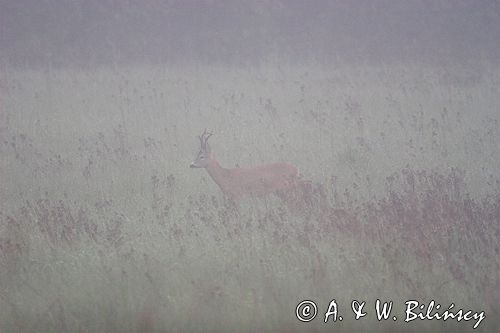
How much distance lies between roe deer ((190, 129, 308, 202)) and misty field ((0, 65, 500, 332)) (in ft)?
0.61

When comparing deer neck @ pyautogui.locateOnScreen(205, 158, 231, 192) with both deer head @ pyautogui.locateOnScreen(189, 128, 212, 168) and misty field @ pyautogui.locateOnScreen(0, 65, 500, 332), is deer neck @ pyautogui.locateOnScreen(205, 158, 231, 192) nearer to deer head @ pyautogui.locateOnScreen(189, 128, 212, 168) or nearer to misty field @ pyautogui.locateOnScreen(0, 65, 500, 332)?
deer head @ pyautogui.locateOnScreen(189, 128, 212, 168)

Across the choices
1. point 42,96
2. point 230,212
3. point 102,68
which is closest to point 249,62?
point 102,68

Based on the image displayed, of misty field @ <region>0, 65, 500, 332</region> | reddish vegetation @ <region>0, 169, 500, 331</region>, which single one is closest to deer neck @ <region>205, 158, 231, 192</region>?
misty field @ <region>0, 65, 500, 332</region>

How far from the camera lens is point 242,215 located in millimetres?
6492

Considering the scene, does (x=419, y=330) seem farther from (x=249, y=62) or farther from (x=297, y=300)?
(x=249, y=62)

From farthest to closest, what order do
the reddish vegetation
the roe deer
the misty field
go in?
the roe deer, the reddish vegetation, the misty field

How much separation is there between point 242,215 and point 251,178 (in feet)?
3.52

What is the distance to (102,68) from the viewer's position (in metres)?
16.2

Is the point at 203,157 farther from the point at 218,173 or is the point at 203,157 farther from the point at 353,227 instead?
the point at 353,227

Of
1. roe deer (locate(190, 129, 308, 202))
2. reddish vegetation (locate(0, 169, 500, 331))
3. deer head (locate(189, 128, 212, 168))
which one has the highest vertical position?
deer head (locate(189, 128, 212, 168))

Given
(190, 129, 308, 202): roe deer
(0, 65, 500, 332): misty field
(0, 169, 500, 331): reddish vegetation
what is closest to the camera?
(0, 65, 500, 332): misty field

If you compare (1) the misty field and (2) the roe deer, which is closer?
(1) the misty field

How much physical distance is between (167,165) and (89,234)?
107 inches

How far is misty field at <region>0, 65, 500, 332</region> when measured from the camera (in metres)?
4.89
